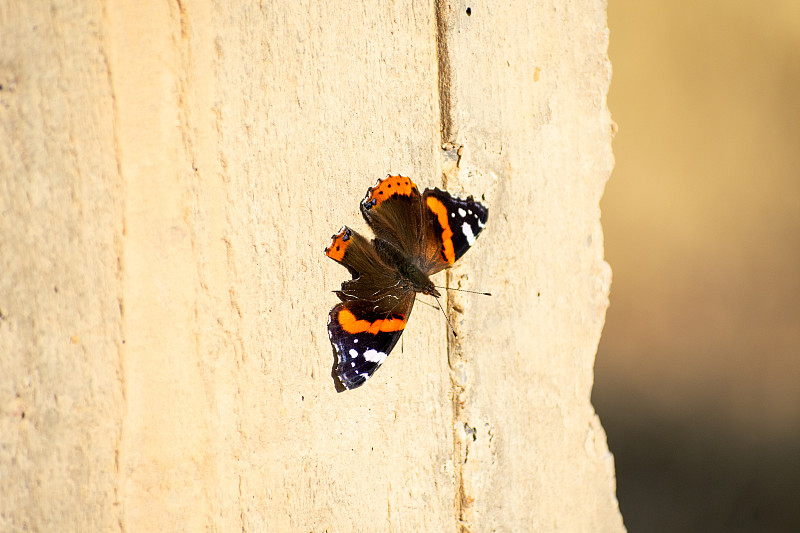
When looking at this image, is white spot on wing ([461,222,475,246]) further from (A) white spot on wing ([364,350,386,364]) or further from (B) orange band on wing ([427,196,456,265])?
(A) white spot on wing ([364,350,386,364])

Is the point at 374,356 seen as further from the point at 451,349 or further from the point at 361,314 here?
the point at 451,349

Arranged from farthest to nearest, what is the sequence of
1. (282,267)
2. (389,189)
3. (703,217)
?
(703,217), (389,189), (282,267)

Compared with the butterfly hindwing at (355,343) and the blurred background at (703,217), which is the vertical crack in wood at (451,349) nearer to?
the butterfly hindwing at (355,343)

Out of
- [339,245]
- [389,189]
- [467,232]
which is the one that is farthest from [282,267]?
[467,232]

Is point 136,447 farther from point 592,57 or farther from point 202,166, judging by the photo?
point 592,57

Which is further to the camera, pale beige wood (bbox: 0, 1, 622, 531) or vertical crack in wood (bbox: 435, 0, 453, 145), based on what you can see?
vertical crack in wood (bbox: 435, 0, 453, 145)

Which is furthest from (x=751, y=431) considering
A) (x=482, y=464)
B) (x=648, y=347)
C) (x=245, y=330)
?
(x=245, y=330)

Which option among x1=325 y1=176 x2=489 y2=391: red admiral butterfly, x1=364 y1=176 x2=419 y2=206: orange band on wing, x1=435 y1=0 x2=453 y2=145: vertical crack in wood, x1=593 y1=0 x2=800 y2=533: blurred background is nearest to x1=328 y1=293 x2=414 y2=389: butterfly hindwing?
x1=325 y1=176 x2=489 y2=391: red admiral butterfly
